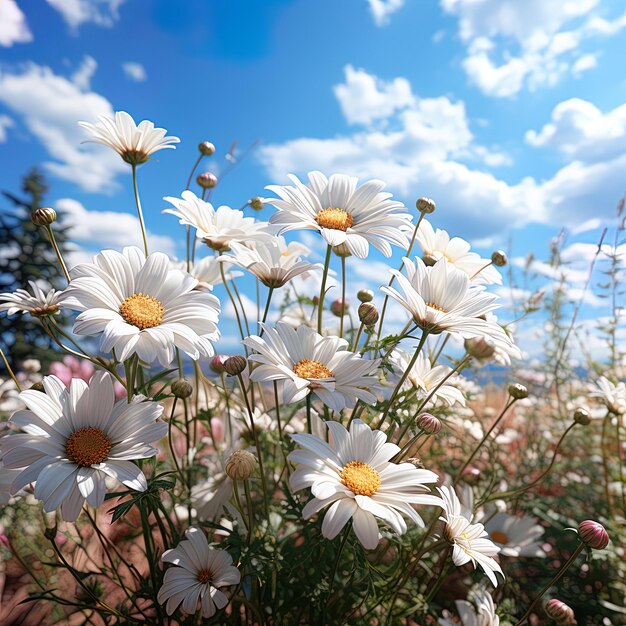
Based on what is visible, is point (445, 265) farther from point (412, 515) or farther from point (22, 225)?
point (22, 225)

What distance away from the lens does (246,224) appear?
1188mm

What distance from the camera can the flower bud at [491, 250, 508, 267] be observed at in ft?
3.96

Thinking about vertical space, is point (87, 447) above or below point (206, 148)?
below

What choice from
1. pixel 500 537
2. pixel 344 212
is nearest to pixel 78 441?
pixel 344 212

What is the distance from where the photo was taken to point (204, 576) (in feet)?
3.21

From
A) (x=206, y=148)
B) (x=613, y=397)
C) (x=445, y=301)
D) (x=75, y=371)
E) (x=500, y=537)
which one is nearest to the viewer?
(x=445, y=301)

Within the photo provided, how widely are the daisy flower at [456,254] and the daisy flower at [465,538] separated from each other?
19.0 inches

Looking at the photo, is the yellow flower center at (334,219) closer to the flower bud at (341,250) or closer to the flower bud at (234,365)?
the flower bud at (341,250)

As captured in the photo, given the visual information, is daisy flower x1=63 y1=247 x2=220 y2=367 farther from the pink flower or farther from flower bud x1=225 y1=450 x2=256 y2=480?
the pink flower

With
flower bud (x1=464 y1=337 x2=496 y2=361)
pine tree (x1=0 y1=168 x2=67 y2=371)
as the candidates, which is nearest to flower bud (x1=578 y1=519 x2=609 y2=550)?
flower bud (x1=464 y1=337 x2=496 y2=361)

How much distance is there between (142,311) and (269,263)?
0.29 metres

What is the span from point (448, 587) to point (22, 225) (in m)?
6.68

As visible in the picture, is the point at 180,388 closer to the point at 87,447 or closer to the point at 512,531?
the point at 87,447

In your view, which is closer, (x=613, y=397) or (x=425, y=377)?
(x=425, y=377)
